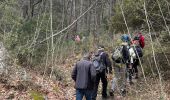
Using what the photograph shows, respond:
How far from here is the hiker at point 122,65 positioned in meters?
12.9

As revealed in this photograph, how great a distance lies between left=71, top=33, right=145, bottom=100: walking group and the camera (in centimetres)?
1053

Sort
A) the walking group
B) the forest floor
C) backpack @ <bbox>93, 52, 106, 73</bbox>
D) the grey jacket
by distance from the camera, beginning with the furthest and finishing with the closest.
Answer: backpack @ <bbox>93, 52, 106, 73</bbox> < the forest floor < the walking group < the grey jacket

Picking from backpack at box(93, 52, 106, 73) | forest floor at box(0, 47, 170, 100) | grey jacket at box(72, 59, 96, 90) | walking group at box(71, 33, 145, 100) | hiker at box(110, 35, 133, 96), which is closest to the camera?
grey jacket at box(72, 59, 96, 90)

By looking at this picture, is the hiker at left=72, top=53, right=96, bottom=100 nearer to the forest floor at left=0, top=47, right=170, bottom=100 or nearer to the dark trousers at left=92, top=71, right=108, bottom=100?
the forest floor at left=0, top=47, right=170, bottom=100

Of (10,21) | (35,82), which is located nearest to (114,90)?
(35,82)

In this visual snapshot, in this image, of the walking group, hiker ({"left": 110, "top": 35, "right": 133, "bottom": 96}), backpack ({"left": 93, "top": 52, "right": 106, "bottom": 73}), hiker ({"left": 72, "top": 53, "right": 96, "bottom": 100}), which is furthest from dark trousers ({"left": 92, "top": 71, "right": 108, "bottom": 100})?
hiker ({"left": 72, "top": 53, "right": 96, "bottom": 100})

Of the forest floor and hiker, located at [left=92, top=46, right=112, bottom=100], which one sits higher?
hiker, located at [left=92, top=46, right=112, bottom=100]

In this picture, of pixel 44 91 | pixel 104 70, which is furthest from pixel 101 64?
pixel 44 91

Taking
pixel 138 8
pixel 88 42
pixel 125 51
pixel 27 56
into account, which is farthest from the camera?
pixel 88 42

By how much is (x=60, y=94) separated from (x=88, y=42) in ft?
37.8

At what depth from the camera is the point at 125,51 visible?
13.0 metres

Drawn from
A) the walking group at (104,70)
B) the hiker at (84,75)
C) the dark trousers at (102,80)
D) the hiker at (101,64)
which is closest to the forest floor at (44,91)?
the dark trousers at (102,80)

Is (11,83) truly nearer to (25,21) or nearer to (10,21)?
(10,21)

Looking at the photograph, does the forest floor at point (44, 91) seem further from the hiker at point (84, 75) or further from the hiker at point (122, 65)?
the hiker at point (84, 75)
